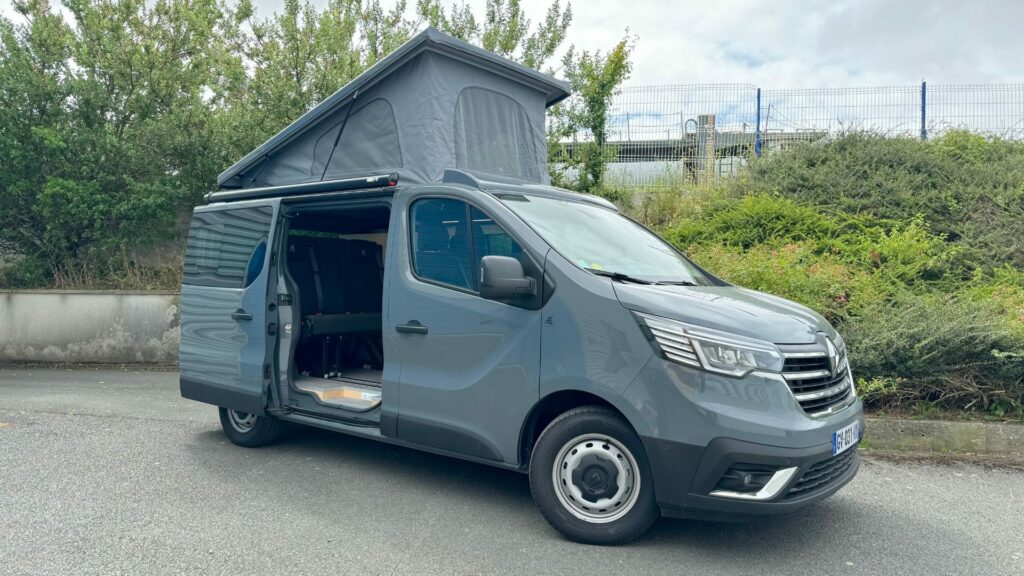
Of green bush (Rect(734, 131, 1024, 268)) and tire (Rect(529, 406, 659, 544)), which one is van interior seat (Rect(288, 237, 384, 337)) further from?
green bush (Rect(734, 131, 1024, 268))

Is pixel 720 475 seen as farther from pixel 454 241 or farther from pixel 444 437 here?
pixel 454 241

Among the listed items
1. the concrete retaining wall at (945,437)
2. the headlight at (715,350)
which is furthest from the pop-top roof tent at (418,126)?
the concrete retaining wall at (945,437)

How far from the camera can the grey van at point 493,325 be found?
3602 mm

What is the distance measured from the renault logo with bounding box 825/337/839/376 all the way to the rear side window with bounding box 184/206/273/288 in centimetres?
414

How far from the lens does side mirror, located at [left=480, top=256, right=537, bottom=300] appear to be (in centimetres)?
397

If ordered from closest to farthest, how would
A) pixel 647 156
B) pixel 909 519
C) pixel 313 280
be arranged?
pixel 909 519 → pixel 313 280 → pixel 647 156

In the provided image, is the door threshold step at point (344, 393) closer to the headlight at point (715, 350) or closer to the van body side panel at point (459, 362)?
the van body side panel at point (459, 362)

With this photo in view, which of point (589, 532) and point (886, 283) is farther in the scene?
point (886, 283)

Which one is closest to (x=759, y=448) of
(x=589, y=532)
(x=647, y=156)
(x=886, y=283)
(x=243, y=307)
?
(x=589, y=532)

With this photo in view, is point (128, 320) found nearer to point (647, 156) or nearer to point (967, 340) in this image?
point (647, 156)

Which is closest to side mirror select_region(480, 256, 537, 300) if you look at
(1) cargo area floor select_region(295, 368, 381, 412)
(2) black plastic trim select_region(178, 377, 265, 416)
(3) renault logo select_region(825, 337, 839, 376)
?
(1) cargo area floor select_region(295, 368, 381, 412)

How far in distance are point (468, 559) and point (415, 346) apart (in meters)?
1.42

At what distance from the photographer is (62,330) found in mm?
11625

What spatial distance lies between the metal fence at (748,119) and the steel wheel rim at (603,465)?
892cm
